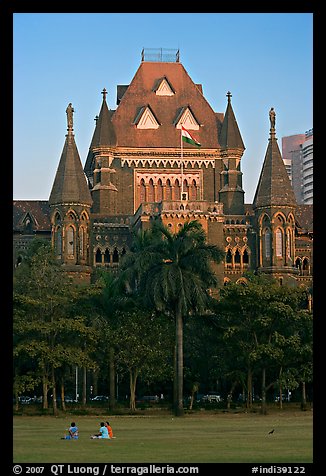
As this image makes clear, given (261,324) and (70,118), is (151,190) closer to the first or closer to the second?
(70,118)

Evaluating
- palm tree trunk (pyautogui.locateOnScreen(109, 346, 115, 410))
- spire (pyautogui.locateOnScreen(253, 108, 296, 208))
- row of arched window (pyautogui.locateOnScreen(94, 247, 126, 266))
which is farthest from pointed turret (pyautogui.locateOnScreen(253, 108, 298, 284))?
palm tree trunk (pyautogui.locateOnScreen(109, 346, 115, 410))

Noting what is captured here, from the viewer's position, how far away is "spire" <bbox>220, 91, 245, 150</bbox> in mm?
110938

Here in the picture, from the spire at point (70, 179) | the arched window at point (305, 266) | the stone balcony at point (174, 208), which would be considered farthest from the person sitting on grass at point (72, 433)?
the arched window at point (305, 266)

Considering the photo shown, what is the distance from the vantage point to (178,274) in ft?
213

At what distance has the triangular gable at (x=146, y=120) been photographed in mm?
112062

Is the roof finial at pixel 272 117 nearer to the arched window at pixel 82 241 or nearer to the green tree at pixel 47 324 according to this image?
the arched window at pixel 82 241

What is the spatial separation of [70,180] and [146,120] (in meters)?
11.8

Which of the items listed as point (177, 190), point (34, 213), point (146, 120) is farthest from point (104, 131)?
point (34, 213)

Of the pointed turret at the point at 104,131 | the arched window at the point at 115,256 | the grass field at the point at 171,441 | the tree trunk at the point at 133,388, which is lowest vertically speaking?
the grass field at the point at 171,441

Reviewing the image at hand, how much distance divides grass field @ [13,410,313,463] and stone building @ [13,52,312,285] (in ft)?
146

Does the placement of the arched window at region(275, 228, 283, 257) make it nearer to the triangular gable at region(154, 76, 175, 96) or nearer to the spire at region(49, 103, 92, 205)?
the spire at region(49, 103, 92, 205)

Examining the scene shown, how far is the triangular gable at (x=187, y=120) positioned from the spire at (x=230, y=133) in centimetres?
274

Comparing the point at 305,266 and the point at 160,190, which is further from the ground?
the point at 160,190
